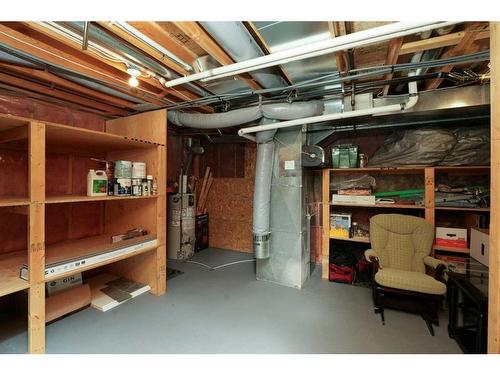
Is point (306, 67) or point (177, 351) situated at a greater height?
point (306, 67)

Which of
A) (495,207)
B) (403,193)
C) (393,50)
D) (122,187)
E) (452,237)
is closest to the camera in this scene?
(495,207)

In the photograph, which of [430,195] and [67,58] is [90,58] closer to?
[67,58]

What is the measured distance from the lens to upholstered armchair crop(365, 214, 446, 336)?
192 cm

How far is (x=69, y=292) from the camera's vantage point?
7.16 ft

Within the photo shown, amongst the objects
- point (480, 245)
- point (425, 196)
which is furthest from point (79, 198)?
point (480, 245)

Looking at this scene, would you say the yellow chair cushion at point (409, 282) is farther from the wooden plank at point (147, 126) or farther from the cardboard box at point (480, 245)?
the wooden plank at point (147, 126)

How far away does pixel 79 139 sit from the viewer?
1.97m

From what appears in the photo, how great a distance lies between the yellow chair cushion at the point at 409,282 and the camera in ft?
6.08

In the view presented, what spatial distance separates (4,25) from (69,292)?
2.26 meters

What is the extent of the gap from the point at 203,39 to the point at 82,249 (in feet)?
6.77

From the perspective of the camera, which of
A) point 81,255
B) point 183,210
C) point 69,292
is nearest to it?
point 81,255

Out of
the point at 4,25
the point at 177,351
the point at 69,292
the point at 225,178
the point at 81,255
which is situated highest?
the point at 4,25
